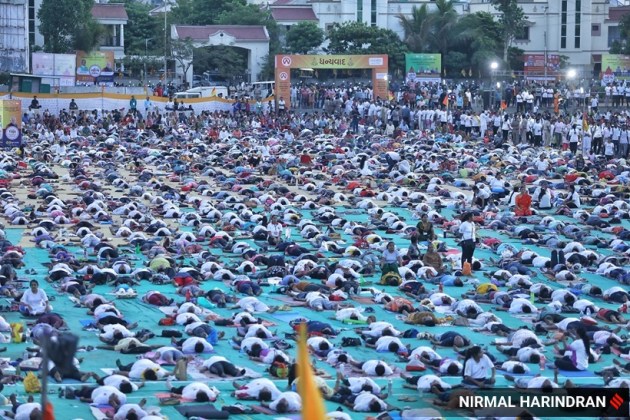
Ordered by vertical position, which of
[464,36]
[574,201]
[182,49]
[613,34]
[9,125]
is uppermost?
[613,34]

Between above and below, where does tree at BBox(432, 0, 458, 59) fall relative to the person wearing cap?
above

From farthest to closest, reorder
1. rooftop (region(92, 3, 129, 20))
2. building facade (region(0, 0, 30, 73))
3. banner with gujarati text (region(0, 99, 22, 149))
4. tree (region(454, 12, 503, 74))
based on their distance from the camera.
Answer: rooftop (region(92, 3, 129, 20)) → tree (region(454, 12, 503, 74)) → building facade (region(0, 0, 30, 73)) → banner with gujarati text (region(0, 99, 22, 149))

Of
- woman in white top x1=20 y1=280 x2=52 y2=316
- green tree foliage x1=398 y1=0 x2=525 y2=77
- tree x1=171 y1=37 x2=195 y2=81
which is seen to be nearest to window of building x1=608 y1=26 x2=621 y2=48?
green tree foliage x1=398 y1=0 x2=525 y2=77

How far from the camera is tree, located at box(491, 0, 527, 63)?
77.8m

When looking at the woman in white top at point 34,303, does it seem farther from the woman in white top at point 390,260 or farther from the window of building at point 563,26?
the window of building at point 563,26

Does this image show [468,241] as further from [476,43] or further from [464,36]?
[464,36]

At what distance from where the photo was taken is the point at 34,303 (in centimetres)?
2206

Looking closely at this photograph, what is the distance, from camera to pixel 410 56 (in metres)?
70.1

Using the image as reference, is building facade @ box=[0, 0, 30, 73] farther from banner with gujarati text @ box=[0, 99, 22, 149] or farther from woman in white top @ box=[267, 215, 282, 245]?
woman in white top @ box=[267, 215, 282, 245]

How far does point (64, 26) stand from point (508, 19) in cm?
2340

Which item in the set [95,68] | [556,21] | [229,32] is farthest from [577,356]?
[556,21]

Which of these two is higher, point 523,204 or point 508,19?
point 508,19

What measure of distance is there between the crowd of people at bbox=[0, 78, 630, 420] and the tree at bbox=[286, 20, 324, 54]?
2877cm

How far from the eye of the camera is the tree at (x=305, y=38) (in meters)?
78.5
